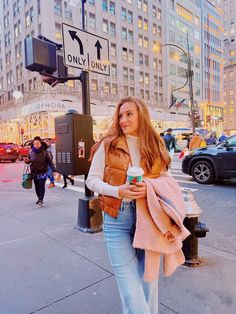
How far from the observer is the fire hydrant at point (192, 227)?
3041mm

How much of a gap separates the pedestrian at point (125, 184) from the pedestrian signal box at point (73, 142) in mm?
2212

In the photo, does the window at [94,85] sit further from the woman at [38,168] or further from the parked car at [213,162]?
the woman at [38,168]

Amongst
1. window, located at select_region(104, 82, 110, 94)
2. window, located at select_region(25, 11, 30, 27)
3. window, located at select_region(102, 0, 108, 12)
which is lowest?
window, located at select_region(104, 82, 110, 94)

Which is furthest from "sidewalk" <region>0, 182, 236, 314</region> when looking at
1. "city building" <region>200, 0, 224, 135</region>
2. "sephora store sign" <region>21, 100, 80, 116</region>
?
"city building" <region>200, 0, 224, 135</region>

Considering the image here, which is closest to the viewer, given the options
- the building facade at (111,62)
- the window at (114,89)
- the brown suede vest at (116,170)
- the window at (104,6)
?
the brown suede vest at (116,170)

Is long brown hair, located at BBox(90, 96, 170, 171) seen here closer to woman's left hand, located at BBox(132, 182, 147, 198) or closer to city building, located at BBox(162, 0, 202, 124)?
woman's left hand, located at BBox(132, 182, 147, 198)

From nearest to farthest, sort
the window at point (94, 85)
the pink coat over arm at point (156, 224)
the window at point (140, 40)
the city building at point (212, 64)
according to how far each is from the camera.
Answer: the pink coat over arm at point (156, 224), the window at point (94, 85), the window at point (140, 40), the city building at point (212, 64)

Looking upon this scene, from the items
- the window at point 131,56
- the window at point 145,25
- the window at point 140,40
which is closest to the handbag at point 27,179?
the window at point 131,56

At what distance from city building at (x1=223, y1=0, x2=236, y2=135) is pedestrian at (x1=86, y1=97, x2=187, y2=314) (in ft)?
289

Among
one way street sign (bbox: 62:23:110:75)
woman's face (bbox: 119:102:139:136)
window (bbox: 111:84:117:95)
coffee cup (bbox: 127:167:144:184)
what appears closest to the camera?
coffee cup (bbox: 127:167:144:184)

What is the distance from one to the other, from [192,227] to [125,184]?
169cm

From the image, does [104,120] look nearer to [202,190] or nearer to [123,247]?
[202,190]

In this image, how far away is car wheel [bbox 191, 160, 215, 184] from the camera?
838 cm

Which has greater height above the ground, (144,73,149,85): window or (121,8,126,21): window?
(121,8,126,21): window
